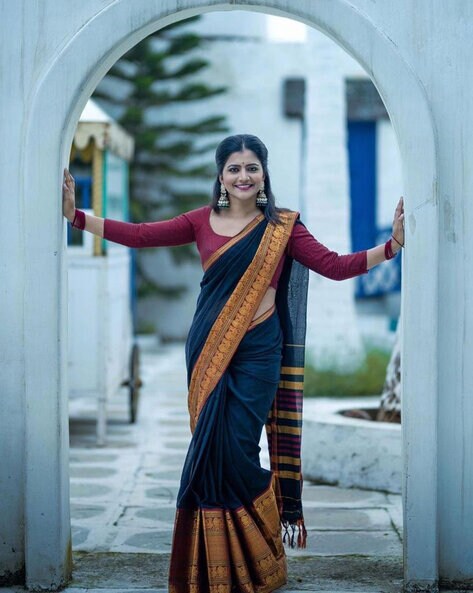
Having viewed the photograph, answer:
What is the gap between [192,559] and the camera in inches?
160

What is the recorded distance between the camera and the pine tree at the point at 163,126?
1499cm

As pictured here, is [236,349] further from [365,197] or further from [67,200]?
[365,197]

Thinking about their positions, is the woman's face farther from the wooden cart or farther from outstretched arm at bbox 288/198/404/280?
the wooden cart

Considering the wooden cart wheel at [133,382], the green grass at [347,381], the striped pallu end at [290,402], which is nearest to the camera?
the striped pallu end at [290,402]

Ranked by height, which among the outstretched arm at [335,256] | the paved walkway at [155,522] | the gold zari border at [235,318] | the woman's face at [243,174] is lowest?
the paved walkway at [155,522]

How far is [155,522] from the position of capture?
215 inches

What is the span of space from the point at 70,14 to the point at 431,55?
56.0 inches

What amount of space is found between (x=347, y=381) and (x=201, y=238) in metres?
3.86

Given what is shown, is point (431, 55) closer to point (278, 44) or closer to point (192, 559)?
point (192, 559)

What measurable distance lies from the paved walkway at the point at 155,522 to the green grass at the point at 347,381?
1.01m

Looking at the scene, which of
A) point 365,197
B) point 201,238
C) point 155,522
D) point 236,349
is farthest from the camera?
point 365,197

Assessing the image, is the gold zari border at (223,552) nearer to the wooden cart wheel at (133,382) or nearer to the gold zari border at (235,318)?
the gold zari border at (235,318)

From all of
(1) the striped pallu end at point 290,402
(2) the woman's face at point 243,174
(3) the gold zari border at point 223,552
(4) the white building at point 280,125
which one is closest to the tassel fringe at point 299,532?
(1) the striped pallu end at point 290,402

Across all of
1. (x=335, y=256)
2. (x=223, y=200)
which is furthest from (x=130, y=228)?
(x=335, y=256)
